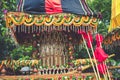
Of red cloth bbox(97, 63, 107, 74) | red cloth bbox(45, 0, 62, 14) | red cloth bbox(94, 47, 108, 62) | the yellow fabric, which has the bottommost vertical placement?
red cloth bbox(97, 63, 107, 74)

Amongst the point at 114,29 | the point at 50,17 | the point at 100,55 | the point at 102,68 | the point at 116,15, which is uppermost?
the point at 50,17

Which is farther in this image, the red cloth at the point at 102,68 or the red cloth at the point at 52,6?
the red cloth at the point at 52,6

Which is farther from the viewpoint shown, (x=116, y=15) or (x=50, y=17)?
(x=116, y=15)

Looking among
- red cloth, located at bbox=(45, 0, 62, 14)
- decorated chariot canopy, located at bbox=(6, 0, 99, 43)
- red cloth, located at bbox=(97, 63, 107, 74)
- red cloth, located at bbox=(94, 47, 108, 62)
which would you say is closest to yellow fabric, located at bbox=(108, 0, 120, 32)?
decorated chariot canopy, located at bbox=(6, 0, 99, 43)

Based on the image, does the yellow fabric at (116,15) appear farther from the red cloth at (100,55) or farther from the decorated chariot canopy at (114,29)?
the red cloth at (100,55)

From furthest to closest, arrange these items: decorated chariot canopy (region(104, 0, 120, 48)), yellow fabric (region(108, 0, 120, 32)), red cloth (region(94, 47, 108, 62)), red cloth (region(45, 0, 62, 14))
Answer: yellow fabric (region(108, 0, 120, 32))
decorated chariot canopy (region(104, 0, 120, 48))
red cloth (region(45, 0, 62, 14))
red cloth (region(94, 47, 108, 62))

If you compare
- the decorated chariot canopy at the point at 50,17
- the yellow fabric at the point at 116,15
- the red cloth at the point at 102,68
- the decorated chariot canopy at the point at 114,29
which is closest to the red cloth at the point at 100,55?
the red cloth at the point at 102,68

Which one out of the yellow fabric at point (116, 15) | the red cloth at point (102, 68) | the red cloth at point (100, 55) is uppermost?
the yellow fabric at point (116, 15)

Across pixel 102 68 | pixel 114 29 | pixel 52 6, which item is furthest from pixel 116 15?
pixel 102 68

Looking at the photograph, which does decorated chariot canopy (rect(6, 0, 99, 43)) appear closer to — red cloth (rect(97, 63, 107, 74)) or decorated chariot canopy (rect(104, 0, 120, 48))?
red cloth (rect(97, 63, 107, 74))

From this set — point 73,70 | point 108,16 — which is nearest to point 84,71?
point 73,70

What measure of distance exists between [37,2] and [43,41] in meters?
1.51

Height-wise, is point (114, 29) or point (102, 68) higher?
point (114, 29)

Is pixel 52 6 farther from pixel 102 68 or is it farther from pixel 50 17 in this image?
pixel 102 68
